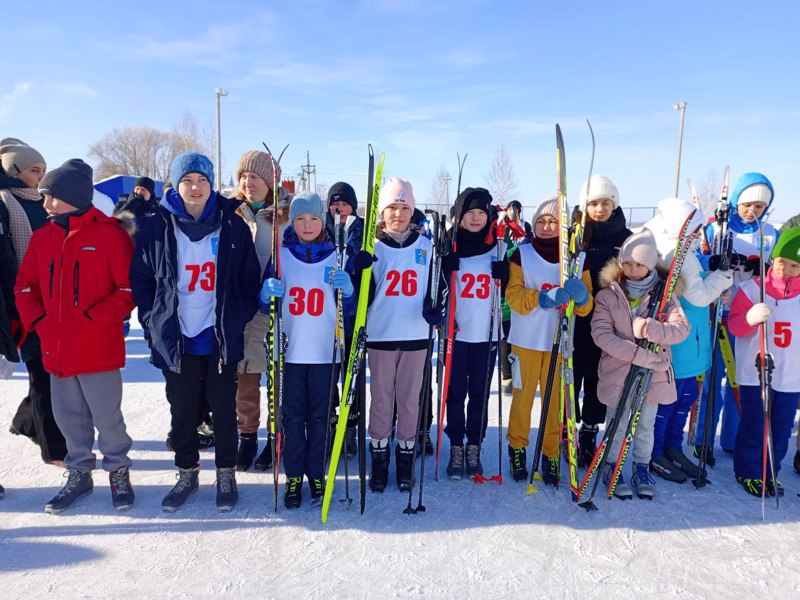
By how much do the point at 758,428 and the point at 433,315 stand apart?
2.41m

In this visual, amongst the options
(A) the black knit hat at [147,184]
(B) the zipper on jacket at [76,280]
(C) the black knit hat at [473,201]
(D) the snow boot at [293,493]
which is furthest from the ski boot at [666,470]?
(A) the black knit hat at [147,184]

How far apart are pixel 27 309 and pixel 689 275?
417 centimetres

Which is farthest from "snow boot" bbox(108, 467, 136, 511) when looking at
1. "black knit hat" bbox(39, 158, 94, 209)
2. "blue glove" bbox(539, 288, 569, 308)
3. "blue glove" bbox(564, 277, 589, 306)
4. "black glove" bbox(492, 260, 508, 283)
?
"blue glove" bbox(564, 277, 589, 306)

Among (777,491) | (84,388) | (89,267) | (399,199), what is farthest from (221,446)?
(777,491)

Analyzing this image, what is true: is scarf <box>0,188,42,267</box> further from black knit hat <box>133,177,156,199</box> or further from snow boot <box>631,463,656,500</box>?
snow boot <box>631,463,656,500</box>

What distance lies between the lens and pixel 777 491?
3.06 metres

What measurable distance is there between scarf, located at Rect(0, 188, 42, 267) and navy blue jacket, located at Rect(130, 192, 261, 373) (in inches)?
39.1

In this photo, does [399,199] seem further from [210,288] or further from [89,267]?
[89,267]

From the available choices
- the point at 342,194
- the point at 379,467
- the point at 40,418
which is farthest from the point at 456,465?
the point at 40,418

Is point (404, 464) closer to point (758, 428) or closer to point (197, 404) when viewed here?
point (197, 404)

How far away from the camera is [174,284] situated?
2707 mm

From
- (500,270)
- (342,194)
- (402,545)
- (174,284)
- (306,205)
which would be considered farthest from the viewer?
(342,194)

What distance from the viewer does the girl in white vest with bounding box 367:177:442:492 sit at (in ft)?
10.1

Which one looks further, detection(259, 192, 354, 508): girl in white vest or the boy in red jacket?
detection(259, 192, 354, 508): girl in white vest
